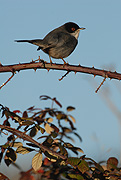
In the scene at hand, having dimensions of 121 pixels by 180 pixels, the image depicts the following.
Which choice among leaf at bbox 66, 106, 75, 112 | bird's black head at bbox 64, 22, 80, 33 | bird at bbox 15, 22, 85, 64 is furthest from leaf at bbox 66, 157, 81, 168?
bird's black head at bbox 64, 22, 80, 33

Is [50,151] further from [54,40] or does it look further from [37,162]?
[54,40]

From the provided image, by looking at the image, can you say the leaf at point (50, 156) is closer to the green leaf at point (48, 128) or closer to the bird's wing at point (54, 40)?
the green leaf at point (48, 128)

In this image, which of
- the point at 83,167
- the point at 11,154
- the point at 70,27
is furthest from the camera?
the point at 70,27

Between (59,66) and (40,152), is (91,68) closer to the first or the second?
(59,66)

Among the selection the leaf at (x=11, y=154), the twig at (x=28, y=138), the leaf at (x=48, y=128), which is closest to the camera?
the twig at (x=28, y=138)

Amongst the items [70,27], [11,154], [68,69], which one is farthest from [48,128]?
[70,27]

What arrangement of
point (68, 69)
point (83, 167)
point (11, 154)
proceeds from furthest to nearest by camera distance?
point (68, 69), point (11, 154), point (83, 167)

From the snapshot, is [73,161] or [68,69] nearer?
[73,161]

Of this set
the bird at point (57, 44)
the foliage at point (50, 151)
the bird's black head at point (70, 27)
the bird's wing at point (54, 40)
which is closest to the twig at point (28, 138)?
the foliage at point (50, 151)

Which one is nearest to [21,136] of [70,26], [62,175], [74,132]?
[62,175]

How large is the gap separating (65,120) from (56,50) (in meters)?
1.84

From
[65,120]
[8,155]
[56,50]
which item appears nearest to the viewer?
[8,155]

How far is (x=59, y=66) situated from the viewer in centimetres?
270

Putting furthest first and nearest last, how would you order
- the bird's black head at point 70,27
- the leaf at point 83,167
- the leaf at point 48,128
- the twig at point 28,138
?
1. the bird's black head at point 70,27
2. the leaf at point 48,128
3. the twig at point 28,138
4. the leaf at point 83,167
